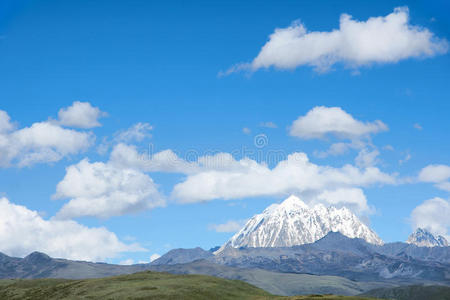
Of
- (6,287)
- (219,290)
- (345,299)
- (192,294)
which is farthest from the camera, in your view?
(6,287)

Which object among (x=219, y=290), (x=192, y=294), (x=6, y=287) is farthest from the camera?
(x=6, y=287)

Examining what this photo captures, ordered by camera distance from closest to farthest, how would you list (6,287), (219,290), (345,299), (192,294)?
(345,299), (192,294), (219,290), (6,287)

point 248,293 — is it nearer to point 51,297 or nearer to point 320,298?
point 320,298

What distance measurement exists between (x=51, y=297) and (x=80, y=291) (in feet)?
24.7

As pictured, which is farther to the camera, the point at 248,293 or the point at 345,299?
the point at 248,293

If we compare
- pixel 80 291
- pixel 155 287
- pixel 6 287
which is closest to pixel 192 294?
pixel 155 287

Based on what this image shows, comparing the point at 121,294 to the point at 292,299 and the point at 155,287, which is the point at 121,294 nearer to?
the point at 155,287

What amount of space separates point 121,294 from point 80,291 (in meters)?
18.7

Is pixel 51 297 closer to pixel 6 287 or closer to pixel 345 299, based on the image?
pixel 6 287

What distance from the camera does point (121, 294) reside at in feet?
440

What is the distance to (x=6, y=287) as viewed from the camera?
656 feet

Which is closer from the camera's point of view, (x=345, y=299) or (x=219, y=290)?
(x=345, y=299)

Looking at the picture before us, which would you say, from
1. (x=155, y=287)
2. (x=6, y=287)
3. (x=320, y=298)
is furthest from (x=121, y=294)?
(x=6, y=287)

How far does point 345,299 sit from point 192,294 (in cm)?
3598
